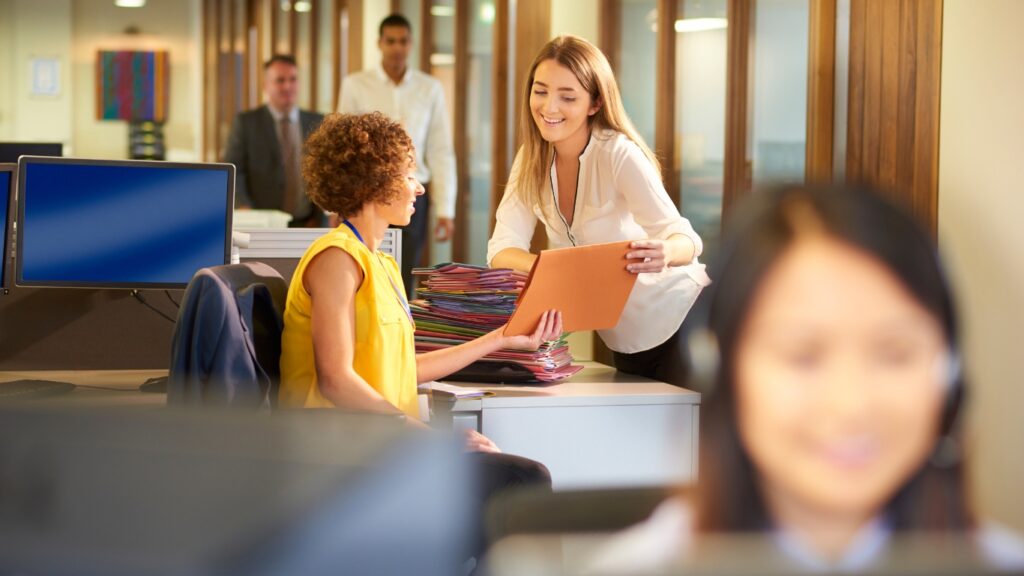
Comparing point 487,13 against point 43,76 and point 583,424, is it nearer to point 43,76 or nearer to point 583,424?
point 583,424

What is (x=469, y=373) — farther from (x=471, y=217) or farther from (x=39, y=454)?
(x=471, y=217)

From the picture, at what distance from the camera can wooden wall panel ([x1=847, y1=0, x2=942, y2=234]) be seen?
Result: 9.82 feet

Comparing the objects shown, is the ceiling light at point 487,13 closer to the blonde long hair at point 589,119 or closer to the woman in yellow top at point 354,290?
the blonde long hair at point 589,119

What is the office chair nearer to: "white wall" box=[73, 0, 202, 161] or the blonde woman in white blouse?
the blonde woman in white blouse

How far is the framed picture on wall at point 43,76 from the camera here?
12414 millimetres

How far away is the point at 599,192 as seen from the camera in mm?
3111

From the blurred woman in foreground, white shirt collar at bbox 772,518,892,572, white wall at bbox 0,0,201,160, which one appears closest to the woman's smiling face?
the blurred woman in foreground

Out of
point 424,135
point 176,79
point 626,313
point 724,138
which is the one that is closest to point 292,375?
point 626,313

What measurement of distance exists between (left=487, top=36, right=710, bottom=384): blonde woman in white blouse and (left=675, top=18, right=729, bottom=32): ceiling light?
4.11ft

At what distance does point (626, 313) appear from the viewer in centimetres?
308

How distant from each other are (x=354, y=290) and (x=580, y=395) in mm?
628

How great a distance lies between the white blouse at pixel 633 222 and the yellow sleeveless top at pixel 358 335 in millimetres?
823

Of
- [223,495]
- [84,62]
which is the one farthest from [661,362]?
[84,62]

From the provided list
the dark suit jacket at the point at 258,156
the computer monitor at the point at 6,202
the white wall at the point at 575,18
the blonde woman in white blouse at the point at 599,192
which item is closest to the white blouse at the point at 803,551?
the blonde woman in white blouse at the point at 599,192
